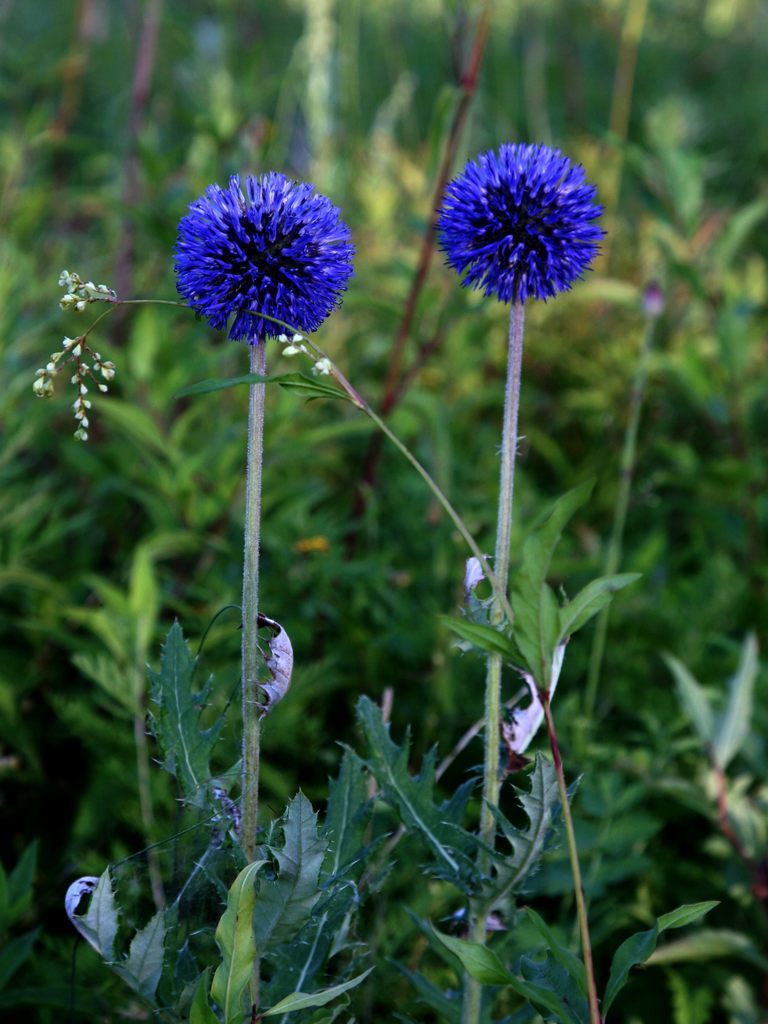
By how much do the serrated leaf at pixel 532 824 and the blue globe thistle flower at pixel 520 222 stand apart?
468 millimetres

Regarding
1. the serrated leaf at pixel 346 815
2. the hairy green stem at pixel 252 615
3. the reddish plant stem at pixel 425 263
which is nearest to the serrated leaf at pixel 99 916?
the hairy green stem at pixel 252 615

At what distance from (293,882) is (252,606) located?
0.25 m

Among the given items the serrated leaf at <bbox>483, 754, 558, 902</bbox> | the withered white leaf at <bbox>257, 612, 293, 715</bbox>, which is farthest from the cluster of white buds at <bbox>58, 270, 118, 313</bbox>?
the serrated leaf at <bbox>483, 754, 558, 902</bbox>

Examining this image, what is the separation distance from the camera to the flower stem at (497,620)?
40.4 inches

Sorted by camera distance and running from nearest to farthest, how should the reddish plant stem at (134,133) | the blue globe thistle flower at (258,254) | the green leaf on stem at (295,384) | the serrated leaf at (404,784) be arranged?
the green leaf on stem at (295,384)
the blue globe thistle flower at (258,254)
the serrated leaf at (404,784)
the reddish plant stem at (134,133)

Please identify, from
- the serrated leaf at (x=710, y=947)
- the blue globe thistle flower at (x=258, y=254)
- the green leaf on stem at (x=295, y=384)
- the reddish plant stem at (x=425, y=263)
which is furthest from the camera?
the reddish plant stem at (x=425, y=263)

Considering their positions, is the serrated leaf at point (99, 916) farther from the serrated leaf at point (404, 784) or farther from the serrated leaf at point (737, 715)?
the serrated leaf at point (737, 715)

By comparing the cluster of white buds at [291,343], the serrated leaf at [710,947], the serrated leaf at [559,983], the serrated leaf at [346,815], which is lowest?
the serrated leaf at [710,947]

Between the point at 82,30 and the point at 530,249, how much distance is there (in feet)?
7.94

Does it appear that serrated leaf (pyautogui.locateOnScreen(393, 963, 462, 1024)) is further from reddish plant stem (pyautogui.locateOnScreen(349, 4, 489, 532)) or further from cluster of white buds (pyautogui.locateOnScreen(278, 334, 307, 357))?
reddish plant stem (pyautogui.locateOnScreen(349, 4, 489, 532))

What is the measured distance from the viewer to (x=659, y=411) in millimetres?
2775

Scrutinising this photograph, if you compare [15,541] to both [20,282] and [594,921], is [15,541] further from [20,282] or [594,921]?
[594,921]

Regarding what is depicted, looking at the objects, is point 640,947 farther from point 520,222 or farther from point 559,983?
point 520,222

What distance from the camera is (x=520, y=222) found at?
107 cm
